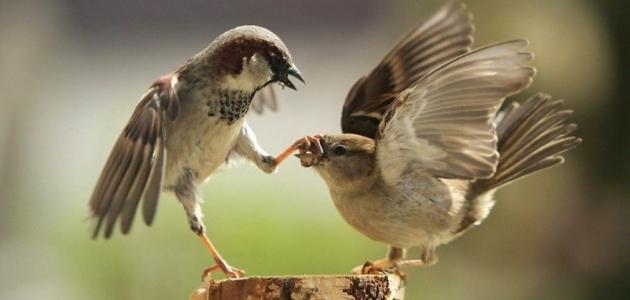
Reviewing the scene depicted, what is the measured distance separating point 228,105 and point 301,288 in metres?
0.74

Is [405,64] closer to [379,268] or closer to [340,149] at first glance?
[340,149]

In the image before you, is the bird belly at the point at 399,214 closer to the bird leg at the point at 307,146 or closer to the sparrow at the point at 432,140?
the sparrow at the point at 432,140

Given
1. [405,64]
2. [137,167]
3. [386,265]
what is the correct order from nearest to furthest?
1. [137,167]
2. [386,265]
3. [405,64]

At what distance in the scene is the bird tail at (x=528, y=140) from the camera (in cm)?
394

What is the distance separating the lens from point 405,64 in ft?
12.9

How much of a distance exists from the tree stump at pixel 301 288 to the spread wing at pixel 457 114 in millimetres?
619

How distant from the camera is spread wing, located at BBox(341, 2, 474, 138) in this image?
3863 millimetres

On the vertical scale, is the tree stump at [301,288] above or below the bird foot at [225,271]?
above

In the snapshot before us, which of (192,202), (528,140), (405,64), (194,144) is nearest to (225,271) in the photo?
(192,202)

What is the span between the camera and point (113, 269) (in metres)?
6.06

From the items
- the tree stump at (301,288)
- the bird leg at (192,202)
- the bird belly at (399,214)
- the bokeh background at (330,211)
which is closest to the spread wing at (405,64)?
the bird belly at (399,214)

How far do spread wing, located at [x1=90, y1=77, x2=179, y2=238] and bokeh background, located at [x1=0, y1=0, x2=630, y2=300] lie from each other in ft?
6.76

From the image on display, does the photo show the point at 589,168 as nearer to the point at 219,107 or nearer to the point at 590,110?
the point at 590,110

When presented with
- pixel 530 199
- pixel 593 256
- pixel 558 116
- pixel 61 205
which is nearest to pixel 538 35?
pixel 530 199
